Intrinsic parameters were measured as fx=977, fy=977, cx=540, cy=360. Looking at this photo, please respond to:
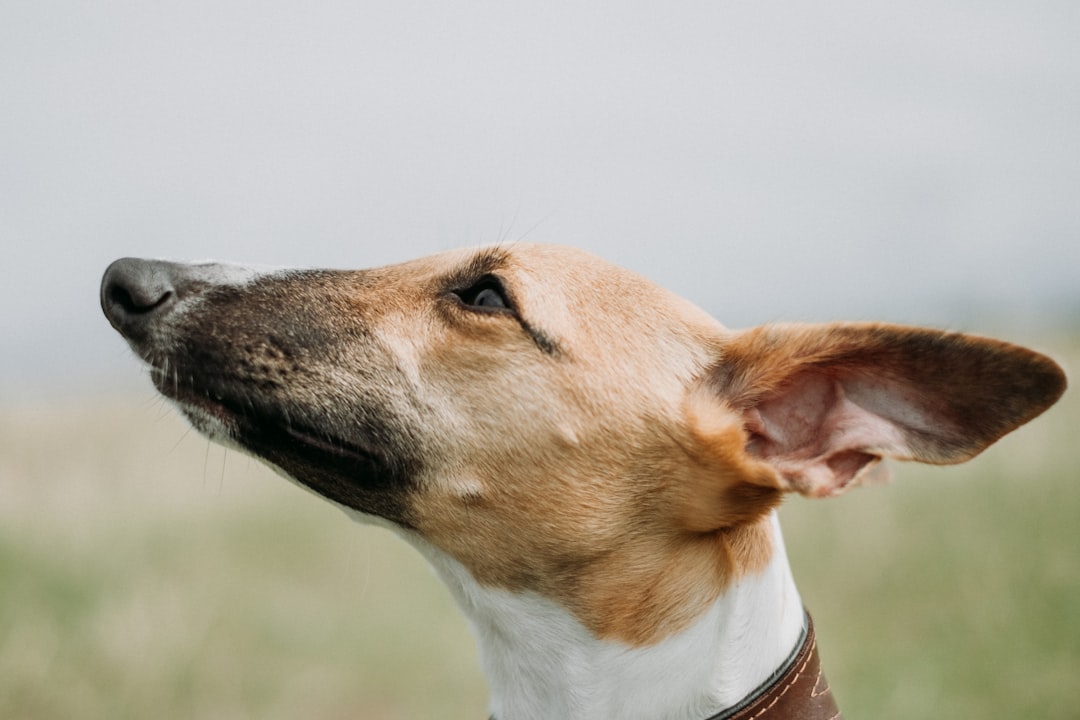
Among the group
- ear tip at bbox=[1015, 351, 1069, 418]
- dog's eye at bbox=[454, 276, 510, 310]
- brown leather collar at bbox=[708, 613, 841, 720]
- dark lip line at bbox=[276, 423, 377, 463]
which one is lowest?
brown leather collar at bbox=[708, 613, 841, 720]

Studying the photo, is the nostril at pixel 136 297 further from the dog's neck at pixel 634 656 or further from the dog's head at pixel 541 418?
the dog's neck at pixel 634 656

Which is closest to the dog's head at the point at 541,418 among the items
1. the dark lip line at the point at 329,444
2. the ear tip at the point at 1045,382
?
the dark lip line at the point at 329,444

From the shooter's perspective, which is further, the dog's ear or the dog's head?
the dog's head

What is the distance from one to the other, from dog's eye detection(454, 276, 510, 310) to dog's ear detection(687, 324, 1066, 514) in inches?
28.2

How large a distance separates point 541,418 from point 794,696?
44.9 inches

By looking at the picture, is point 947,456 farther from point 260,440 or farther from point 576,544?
point 260,440

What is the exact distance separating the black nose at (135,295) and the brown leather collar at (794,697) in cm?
215

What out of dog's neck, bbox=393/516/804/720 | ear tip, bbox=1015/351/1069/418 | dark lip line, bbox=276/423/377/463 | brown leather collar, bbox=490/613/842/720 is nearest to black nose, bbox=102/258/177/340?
dark lip line, bbox=276/423/377/463

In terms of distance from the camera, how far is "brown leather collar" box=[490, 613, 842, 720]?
2.90 meters

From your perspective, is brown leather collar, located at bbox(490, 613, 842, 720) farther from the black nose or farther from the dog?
the black nose

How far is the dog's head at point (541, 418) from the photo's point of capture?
10.1 ft

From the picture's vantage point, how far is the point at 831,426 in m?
3.17

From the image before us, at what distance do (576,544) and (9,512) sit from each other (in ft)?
19.9

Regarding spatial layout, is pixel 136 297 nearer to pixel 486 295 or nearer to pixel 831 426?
pixel 486 295
